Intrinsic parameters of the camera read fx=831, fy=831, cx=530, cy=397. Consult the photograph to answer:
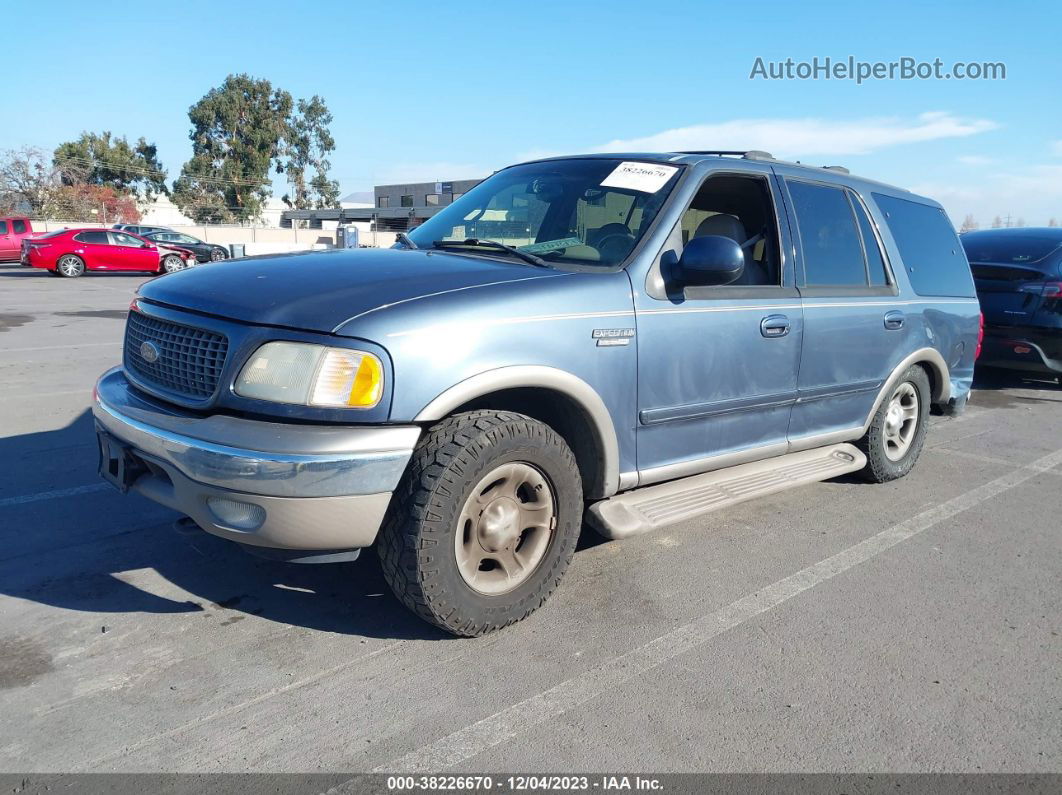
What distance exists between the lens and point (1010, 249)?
9.09 m

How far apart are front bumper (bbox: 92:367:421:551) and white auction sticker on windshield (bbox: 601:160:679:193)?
175 centimetres

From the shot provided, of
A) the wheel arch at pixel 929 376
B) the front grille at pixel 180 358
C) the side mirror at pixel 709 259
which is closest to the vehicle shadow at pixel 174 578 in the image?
the front grille at pixel 180 358

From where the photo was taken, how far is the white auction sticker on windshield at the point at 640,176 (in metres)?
3.83

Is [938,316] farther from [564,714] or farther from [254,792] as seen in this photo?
[254,792]

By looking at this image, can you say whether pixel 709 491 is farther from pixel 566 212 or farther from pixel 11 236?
pixel 11 236

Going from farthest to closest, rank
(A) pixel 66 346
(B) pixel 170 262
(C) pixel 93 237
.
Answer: (B) pixel 170 262
(C) pixel 93 237
(A) pixel 66 346

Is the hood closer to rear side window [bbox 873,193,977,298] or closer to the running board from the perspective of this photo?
the running board

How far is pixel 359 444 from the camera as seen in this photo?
2656 mm

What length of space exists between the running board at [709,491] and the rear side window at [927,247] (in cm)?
135

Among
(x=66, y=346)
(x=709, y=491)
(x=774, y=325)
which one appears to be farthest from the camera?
(x=66, y=346)

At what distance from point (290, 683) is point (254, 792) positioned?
0.55 m

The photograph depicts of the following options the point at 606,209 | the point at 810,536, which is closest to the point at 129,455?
the point at 606,209

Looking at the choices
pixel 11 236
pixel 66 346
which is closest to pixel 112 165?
pixel 11 236

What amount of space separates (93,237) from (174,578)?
80.1 ft
